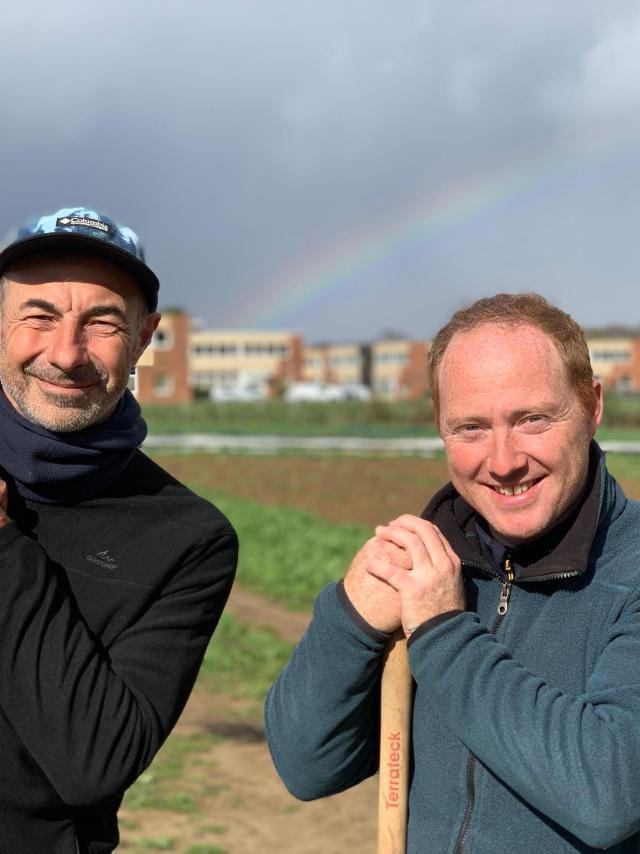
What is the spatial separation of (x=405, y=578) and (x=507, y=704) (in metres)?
0.28

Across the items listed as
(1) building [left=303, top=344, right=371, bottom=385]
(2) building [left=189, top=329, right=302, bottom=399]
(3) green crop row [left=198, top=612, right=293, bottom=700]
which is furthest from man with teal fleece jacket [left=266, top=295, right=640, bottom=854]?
(1) building [left=303, top=344, right=371, bottom=385]

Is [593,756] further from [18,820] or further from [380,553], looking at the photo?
[18,820]

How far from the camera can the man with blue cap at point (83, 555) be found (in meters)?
1.98

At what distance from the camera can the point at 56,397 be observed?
7.27ft

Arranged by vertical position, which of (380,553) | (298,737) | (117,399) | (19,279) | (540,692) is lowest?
(298,737)

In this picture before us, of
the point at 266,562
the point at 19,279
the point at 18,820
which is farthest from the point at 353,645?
the point at 266,562

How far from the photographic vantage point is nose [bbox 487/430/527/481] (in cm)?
192

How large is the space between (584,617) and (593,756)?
0.95ft

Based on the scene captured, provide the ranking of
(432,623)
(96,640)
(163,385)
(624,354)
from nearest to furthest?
1. (432,623)
2. (96,640)
3. (163,385)
4. (624,354)

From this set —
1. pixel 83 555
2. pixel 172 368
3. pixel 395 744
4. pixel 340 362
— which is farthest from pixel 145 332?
pixel 340 362

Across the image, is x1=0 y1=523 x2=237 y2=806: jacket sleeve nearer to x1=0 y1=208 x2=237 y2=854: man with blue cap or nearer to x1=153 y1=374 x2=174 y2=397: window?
x1=0 y1=208 x2=237 y2=854: man with blue cap

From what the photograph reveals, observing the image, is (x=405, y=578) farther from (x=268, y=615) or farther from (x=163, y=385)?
(x=163, y=385)

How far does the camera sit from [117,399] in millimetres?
2299

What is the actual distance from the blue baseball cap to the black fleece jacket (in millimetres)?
479
